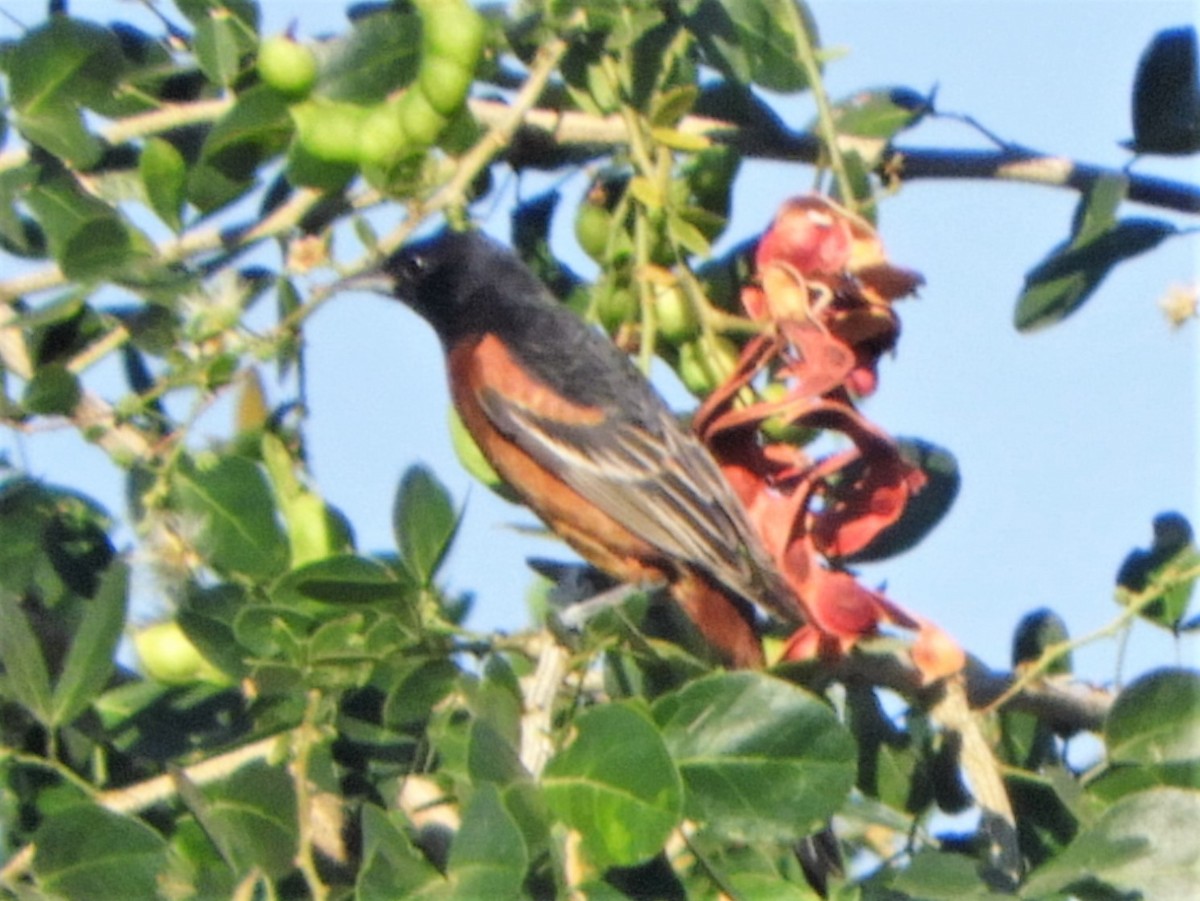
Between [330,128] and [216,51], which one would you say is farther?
[216,51]

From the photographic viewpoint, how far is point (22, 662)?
2404mm

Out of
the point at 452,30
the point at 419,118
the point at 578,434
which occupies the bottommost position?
the point at 578,434

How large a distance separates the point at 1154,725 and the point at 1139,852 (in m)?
0.32

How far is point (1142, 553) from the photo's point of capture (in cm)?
286

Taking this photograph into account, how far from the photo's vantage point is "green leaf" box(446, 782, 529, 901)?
1.86 metres

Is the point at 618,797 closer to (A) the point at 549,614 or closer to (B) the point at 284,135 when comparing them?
(A) the point at 549,614

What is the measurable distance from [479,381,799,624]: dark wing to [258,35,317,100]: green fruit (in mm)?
1132

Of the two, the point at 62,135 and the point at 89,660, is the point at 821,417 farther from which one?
the point at 62,135

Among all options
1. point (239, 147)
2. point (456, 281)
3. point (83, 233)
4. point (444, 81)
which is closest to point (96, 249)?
point (83, 233)

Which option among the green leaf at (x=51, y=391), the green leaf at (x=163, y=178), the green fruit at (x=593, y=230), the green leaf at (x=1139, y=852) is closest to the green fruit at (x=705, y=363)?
the green fruit at (x=593, y=230)

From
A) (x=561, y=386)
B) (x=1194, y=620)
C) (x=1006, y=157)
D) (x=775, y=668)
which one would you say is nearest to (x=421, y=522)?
(x=775, y=668)

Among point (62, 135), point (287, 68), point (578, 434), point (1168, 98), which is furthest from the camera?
point (578, 434)

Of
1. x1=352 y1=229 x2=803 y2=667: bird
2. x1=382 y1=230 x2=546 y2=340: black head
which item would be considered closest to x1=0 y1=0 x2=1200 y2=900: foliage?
x1=352 y1=229 x2=803 y2=667: bird

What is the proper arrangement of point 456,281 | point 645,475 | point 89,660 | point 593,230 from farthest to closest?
point 456,281, point 645,475, point 593,230, point 89,660
